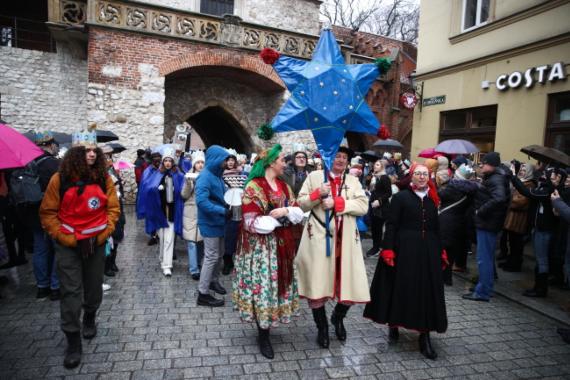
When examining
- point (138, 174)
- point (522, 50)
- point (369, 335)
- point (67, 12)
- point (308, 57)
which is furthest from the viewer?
point (308, 57)

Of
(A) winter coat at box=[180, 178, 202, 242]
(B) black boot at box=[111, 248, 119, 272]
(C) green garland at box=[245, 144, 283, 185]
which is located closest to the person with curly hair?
(C) green garland at box=[245, 144, 283, 185]

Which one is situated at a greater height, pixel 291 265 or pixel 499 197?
pixel 499 197

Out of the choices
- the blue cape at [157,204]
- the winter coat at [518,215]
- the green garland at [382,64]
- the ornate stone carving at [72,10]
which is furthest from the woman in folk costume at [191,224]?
the ornate stone carving at [72,10]

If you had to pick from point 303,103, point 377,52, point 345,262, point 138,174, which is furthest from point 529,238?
point 377,52

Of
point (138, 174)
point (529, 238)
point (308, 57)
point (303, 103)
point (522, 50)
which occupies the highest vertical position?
point (308, 57)

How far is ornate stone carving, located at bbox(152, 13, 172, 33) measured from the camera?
43.1ft

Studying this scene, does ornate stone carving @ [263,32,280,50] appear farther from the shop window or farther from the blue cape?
the blue cape

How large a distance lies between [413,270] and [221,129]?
1754 cm

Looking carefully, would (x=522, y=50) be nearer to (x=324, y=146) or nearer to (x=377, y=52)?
(x=324, y=146)

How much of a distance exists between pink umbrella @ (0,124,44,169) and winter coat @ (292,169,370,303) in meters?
2.34

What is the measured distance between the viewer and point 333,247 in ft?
12.8

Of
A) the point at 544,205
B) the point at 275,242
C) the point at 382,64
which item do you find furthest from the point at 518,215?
the point at 275,242

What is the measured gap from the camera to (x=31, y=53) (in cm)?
1390

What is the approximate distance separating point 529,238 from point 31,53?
16.2 meters
